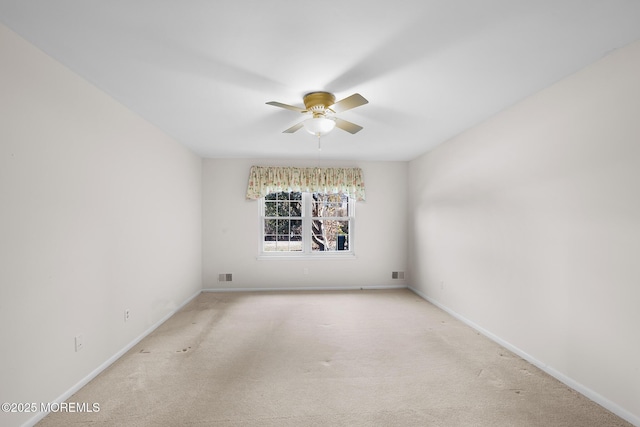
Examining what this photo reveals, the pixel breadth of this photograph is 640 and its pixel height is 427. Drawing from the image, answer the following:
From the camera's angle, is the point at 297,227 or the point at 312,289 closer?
the point at 312,289

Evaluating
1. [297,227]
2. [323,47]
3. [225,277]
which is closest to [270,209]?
[297,227]

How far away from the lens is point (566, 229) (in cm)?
224

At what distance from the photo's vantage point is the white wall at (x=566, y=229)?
185 cm

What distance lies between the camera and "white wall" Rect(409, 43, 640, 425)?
6.06 feet

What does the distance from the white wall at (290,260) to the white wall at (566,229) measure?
176 centimetres

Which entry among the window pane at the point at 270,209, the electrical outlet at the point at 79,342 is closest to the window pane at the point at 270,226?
the window pane at the point at 270,209

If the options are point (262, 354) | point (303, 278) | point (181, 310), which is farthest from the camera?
point (303, 278)

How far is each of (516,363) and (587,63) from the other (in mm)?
2419

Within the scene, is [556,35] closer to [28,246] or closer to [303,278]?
[28,246]

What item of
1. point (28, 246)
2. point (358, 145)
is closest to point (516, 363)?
point (358, 145)

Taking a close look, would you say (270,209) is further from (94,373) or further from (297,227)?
(94,373)

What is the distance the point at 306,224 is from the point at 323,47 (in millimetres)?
3687

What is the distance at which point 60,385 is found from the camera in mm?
1984

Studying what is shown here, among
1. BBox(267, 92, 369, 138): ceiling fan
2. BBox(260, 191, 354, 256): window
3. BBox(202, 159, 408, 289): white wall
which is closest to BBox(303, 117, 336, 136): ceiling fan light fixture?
BBox(267, 92, 369, 138): ceiling fan
